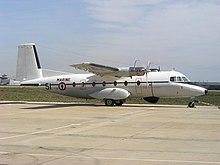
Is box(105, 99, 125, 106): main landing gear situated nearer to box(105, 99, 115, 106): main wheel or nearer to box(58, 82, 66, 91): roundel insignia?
box(105, 99, 115, 106): main wheel

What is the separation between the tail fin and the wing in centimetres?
589

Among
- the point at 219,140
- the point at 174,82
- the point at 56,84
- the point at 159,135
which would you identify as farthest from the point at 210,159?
the point at 56,84

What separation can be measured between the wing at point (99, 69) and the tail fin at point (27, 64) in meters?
5.89

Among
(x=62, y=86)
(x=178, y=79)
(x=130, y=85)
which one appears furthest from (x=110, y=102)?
(x=178, y=79)

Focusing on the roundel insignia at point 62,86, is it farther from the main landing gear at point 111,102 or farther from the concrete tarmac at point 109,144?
the concrete tarmac at point 109,144

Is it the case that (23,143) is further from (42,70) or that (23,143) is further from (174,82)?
(42,70)

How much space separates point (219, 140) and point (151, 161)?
4.51 metres

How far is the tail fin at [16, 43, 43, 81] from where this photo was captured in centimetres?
3559

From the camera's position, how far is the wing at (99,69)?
3061 centimetres

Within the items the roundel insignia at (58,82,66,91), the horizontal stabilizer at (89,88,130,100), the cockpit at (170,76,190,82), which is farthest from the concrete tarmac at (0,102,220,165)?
the roundel insignia at (58,82,66,91)

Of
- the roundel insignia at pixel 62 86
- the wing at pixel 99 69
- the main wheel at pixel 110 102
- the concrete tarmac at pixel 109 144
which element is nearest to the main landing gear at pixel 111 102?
the main wheel at pixel 110 102

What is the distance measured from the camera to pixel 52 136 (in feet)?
44.2

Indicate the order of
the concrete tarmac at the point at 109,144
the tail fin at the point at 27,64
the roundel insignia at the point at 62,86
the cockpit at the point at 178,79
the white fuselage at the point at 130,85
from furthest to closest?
the tail fin at the point at 27,64, the roundel insignia at the point at 62,86, the cockpit at the point at 178,79, the white fuselage at the point at 130,85, the concrete tarmac at the point at 109,144

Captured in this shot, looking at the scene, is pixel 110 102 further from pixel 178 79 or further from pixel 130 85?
pixel 178 79
